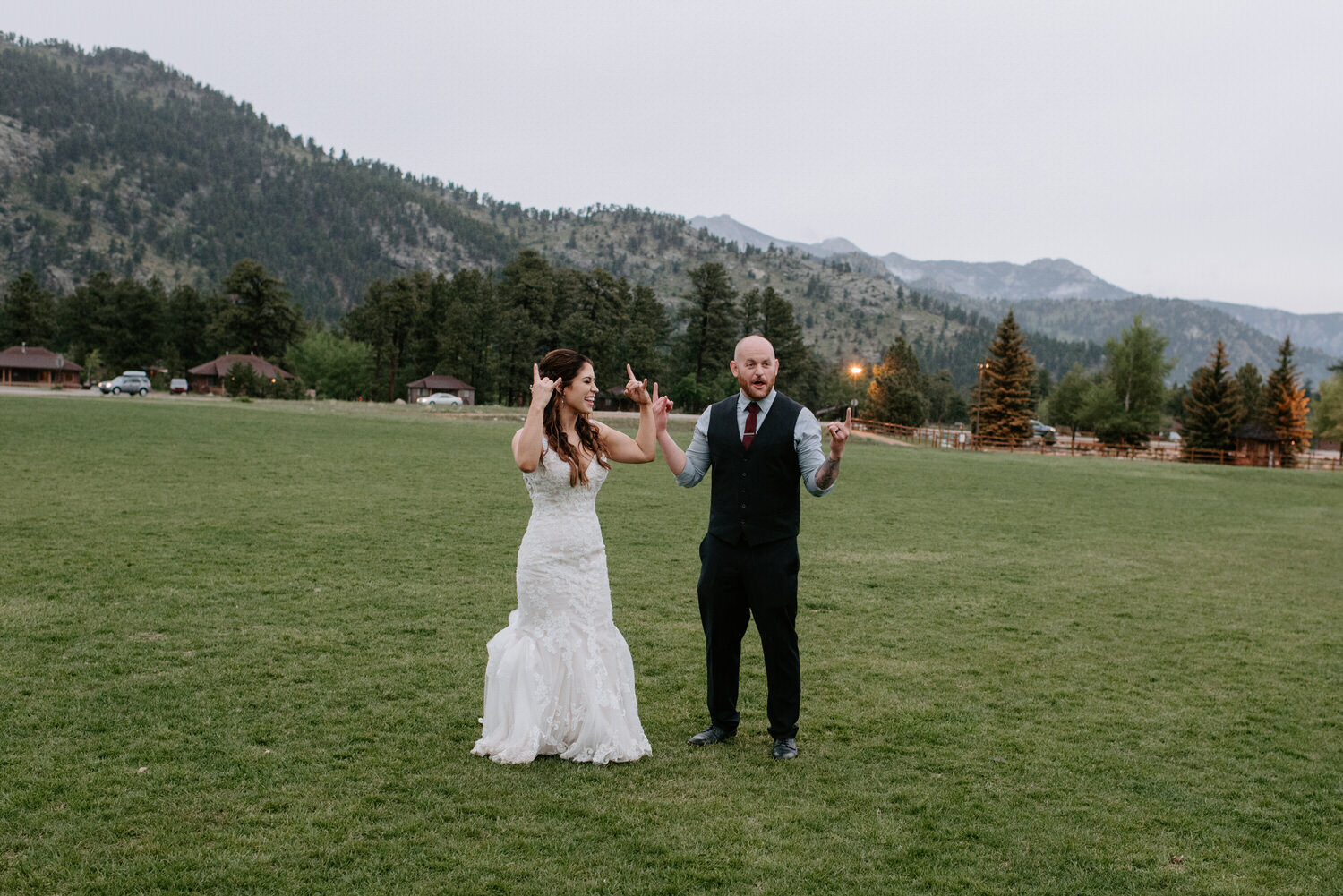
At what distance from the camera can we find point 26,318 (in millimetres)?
97188

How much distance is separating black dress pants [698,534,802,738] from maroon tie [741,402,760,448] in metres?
0.59

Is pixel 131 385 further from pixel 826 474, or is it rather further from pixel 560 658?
pixel 826 474

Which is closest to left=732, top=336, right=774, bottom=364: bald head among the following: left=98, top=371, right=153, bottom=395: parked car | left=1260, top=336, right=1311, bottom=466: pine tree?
left=98, top=371, right=153, bottom=395: parked car

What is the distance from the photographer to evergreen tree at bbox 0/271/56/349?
96581 mm

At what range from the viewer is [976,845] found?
13.8 feet

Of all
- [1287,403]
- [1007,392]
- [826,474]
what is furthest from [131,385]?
[1287,403]

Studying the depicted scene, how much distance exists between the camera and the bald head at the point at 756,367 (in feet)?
15.9

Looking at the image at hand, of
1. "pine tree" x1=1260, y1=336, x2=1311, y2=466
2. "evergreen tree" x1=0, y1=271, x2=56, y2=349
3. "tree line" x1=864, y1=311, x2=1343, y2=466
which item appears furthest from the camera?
"evergreen tree" x1=0, y1=271, x2=56, y2=349

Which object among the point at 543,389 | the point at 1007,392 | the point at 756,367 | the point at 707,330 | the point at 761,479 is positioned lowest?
the point at 761,479

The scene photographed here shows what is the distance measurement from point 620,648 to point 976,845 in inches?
84.2

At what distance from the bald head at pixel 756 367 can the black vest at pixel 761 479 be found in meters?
0.18

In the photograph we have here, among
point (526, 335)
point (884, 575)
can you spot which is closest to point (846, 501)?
point (884, 575)

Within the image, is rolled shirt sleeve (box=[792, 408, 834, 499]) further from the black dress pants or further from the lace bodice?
the lace bodice

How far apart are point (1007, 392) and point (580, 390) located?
236 ft
